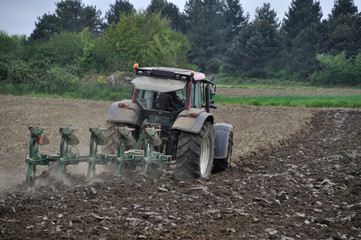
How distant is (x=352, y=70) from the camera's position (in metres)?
58.8

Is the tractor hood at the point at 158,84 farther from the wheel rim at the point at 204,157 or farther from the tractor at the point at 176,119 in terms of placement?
the wheel rim at the point at 204,157

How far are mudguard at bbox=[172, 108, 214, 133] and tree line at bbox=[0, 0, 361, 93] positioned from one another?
22.5 meters

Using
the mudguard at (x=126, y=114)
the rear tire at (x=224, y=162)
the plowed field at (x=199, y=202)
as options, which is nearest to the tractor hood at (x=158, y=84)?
the mudguard at (x=126, y=114)

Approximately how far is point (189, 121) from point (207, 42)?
66.0 metres

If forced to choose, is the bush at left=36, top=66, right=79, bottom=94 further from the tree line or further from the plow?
the plow

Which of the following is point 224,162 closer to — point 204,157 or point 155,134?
point 204,157

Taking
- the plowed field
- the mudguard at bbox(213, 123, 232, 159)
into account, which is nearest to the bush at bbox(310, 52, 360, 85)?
the plowed field

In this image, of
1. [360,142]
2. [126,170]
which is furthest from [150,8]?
[126,170]

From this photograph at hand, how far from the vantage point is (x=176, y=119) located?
8445 mm

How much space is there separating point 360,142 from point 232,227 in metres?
11.3

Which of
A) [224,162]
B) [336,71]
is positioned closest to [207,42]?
[336,71]

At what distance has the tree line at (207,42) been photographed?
109 feet

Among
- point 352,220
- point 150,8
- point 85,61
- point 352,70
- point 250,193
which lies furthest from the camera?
point 150,8

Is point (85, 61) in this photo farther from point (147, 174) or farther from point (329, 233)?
point (329, 233)
